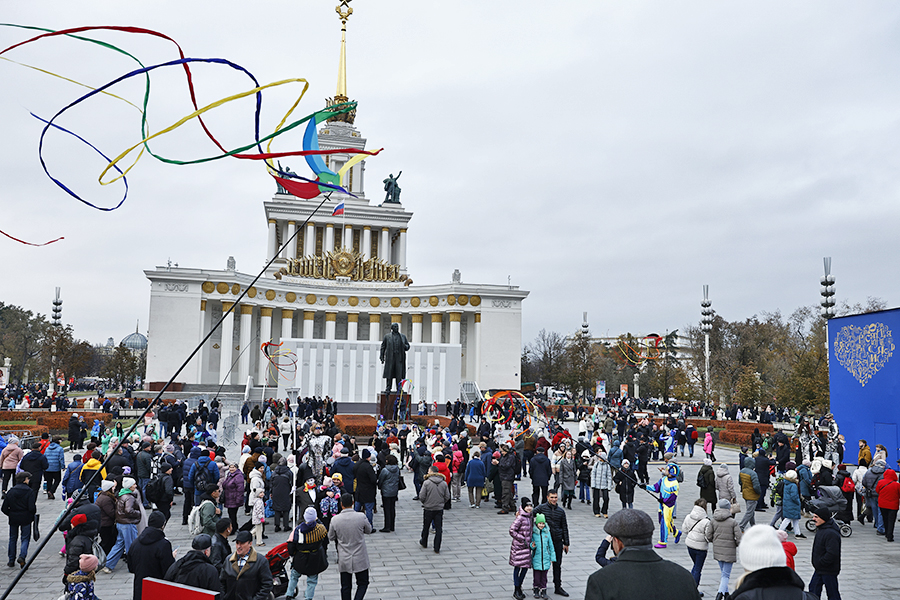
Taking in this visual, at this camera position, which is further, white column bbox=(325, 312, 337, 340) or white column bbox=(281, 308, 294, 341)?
white column bbox=(325, 312, 337, 340)

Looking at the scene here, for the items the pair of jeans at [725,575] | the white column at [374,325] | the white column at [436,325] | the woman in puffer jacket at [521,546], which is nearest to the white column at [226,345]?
the white column at [374,325]

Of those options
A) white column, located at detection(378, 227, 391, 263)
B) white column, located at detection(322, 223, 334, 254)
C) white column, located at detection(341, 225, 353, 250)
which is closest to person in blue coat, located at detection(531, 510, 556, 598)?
white column, located at detection(341, 225, 353, 250)

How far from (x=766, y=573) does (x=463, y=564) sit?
7.20 m

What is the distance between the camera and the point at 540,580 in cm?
792

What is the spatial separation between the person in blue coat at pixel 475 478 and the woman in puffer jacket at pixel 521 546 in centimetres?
555

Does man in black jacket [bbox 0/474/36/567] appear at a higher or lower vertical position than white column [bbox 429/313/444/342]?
lower

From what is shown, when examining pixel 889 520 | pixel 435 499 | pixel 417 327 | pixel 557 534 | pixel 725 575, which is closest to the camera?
pixel 725 575

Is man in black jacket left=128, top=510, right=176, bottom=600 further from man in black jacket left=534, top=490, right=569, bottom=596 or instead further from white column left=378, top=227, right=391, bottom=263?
white column left=378, top=227, right=391, bottom=263

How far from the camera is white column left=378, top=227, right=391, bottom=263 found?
6369 cm

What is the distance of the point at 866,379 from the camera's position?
65.1 feet

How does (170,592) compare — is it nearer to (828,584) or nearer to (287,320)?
(828,584)

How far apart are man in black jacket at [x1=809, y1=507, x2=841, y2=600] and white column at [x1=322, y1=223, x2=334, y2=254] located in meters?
56.7

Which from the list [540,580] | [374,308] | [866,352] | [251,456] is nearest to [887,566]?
[540,580]

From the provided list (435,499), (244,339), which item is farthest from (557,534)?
(244,339)
